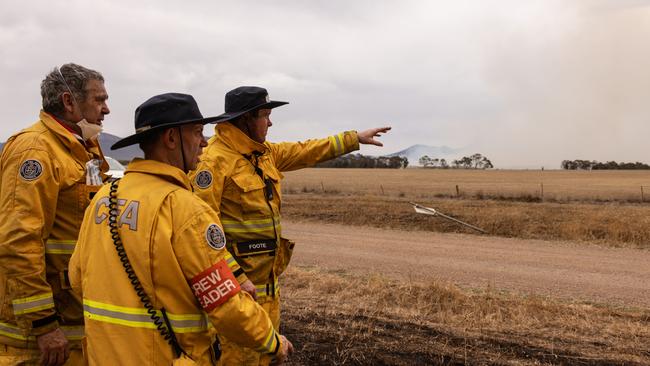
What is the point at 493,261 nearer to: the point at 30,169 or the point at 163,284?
the point at 30,169

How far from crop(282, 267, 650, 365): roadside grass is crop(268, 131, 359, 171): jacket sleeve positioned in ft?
5.67

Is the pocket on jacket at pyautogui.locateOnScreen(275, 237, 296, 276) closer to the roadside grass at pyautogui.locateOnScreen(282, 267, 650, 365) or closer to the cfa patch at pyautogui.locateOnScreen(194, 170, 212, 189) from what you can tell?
the cfa patch at pyautogui.locateOnScreen(194, 170, 212, 189)

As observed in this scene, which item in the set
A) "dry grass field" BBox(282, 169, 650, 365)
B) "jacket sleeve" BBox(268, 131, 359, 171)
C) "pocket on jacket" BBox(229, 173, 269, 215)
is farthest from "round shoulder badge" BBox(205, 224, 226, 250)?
"dry grass field" BBox(282, 169, 650, 365)

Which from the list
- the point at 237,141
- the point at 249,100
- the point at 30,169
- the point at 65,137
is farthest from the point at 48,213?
the point at 249,100

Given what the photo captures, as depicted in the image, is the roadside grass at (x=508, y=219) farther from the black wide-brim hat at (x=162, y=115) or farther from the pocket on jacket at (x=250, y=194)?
the black wide-brim hat at (x=162, y=115)

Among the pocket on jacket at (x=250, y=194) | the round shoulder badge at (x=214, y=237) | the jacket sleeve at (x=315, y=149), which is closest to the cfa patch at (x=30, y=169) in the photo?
the pocket on jacket at (x=250, y=194)

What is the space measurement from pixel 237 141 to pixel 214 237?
1.68 metres

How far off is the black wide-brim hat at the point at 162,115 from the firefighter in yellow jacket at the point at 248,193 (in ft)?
3.64

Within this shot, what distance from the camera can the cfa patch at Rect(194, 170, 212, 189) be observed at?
139 inches

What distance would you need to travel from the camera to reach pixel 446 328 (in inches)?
221

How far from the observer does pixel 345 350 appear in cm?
497

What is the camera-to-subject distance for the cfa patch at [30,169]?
2.82 metres

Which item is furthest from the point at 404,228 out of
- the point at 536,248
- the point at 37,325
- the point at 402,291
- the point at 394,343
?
the point at 37,325

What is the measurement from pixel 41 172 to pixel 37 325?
74 centimetres
